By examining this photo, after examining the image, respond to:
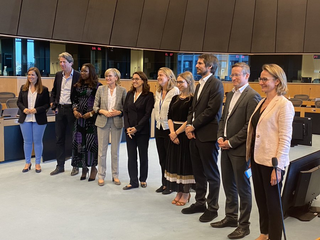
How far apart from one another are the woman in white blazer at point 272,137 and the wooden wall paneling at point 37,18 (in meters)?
10.1

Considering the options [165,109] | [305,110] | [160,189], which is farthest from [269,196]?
[305,110]

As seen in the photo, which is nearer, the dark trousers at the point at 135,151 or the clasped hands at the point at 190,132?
the clasped hands at the point at 190,132

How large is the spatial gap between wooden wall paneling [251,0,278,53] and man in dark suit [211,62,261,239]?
12.1 metres

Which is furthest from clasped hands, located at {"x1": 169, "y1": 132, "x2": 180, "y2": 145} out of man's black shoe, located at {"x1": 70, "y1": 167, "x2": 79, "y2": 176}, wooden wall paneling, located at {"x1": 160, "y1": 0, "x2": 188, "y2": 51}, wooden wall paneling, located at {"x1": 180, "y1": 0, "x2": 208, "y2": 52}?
wooden wall paneling, located at {"x1": 180, "y1": 0, "x2": 208, "y2": 52}

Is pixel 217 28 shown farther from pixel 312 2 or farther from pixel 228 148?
pixel 228 148

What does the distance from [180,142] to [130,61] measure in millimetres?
11043

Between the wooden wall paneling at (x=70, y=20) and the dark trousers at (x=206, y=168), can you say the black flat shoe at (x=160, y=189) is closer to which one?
the dark trousers at (x=206, y=168)

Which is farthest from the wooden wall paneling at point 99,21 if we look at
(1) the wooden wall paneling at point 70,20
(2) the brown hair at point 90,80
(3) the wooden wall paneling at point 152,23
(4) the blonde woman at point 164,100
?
(4) the blonde woman at point 164,100

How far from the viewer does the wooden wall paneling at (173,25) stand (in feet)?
47.3

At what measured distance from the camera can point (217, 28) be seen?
48.3 feet

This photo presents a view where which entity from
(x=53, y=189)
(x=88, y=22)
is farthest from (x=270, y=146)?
(x=88, y=22)

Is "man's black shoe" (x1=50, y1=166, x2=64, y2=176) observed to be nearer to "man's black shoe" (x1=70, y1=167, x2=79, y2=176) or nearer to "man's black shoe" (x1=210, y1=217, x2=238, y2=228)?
"man's black shoe" (x1=70, y1=167, x2=79, y2=176)

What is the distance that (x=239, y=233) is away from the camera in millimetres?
3152

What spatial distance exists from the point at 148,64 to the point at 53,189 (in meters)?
11.0
